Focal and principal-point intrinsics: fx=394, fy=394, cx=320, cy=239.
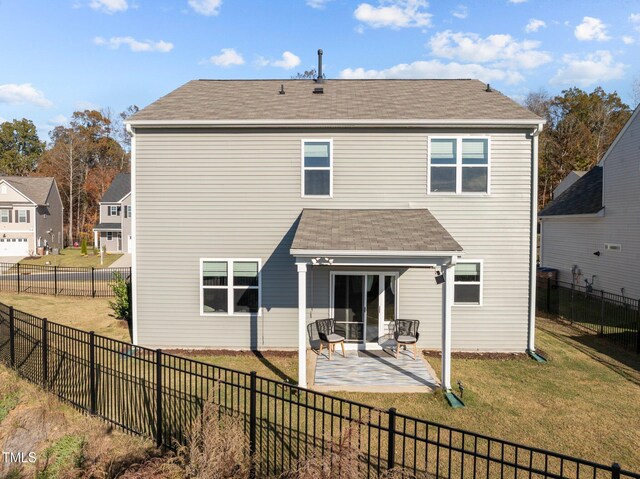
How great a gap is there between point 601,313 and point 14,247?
44.2 m

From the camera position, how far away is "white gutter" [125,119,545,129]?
10195 millimetres

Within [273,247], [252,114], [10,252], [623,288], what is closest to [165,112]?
[252,114]

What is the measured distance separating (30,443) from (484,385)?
8.41 metres

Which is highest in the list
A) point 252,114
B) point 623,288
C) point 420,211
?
point 252,114

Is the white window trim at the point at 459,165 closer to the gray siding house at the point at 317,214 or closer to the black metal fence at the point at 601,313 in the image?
the gray siding house at the point at 317,214

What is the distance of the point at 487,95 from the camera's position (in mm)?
12180

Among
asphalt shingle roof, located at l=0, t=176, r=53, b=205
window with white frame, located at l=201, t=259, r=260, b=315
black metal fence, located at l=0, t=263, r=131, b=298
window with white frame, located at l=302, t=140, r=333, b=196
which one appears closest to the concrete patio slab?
window with white frame, located at l=201, t=259, r=260, b=315

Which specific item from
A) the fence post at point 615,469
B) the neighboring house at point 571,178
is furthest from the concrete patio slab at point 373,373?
the neighboring house at point 571,178

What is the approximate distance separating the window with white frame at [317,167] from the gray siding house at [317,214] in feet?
0.09

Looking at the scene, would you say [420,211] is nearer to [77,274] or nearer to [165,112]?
[165,112]

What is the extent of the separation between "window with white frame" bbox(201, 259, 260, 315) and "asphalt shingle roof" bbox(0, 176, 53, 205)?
3604 cm

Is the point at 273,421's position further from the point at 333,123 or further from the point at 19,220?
the point at 19,220

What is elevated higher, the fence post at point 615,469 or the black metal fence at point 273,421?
the fence post at point 615,469

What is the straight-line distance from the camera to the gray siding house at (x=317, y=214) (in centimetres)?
1050
